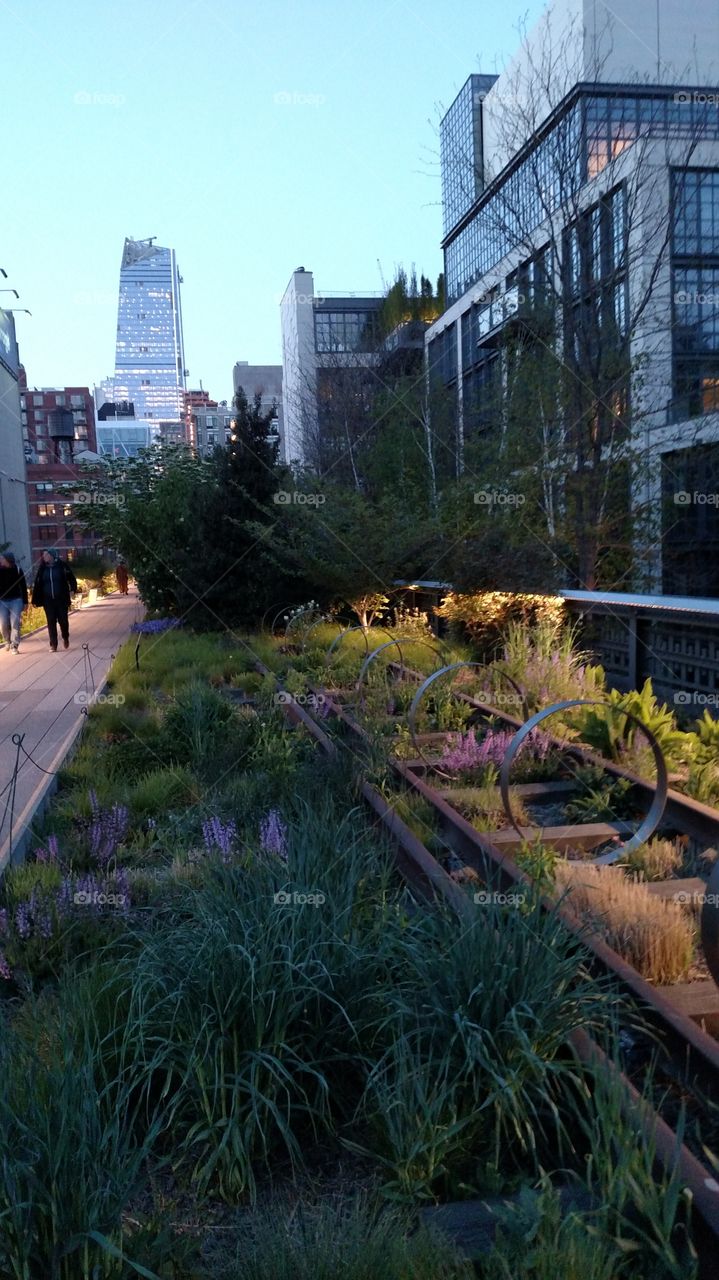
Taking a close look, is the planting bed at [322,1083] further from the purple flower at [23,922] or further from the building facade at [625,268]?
the building facade at [625,268]

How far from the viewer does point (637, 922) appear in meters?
3.77

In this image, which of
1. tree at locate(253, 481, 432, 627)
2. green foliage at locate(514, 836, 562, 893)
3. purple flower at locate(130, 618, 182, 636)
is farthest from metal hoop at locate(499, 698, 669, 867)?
purple flower at locate(130, 618, 182, 636)

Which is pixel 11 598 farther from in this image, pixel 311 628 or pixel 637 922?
pixel 637 922

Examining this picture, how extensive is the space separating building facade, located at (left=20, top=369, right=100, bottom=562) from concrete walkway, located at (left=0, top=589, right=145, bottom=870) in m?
7.61

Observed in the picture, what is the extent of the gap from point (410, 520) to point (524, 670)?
7.48 metres

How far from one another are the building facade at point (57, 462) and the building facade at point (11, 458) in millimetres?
1801

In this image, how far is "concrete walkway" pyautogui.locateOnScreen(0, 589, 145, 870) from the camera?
6230 millimetres

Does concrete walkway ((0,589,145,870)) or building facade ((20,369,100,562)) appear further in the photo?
building facade ((20,369,100,562))

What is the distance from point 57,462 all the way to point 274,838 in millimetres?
99789

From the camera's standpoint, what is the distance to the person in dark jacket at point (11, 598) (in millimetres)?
15875

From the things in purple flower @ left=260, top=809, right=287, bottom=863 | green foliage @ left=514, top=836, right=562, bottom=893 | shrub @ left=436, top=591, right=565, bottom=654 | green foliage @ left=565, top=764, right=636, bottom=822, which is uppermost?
shrub @ left=436, top=591, right=565, bottom=654

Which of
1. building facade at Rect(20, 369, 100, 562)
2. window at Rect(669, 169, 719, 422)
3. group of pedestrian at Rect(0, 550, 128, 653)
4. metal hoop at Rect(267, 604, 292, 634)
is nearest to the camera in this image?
group of pedestrian at Rect(0, 550, 128, 653)

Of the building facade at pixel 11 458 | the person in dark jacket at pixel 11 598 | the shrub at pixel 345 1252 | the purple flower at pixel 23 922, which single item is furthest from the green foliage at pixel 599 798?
the building facade at pixel 11 458

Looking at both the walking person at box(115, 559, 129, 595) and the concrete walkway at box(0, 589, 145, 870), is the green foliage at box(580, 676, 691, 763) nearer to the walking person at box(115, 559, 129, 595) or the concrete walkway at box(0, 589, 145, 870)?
the concrete walkway at box(0, 589, 145, 870)
